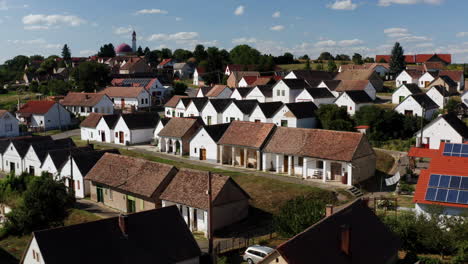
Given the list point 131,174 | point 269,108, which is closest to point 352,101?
point 269,108

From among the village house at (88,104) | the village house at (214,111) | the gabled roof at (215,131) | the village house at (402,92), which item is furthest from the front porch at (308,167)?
the village house at (88,104)

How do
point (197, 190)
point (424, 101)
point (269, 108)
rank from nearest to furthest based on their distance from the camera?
point (197, 190)
point (424, 101)
point (269, 108)

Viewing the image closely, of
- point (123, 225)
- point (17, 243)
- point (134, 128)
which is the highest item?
point (134, 128)

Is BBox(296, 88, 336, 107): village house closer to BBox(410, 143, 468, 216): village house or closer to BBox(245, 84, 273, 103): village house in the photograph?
BBox(245, 84, 273, 103): village house

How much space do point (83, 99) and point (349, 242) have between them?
67366 millimetres

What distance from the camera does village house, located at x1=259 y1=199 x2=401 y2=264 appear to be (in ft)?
64.0

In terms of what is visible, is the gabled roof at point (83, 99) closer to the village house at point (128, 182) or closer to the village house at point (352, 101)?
the village house at point (128, 182)

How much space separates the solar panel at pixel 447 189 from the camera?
90.0 feet

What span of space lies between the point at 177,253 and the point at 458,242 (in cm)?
1490

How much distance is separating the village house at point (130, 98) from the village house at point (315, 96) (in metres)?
31.9

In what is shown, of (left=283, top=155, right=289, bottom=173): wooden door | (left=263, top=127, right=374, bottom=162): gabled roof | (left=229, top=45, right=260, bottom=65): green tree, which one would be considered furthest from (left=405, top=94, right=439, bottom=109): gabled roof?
(left=229, top=45, right=260, bottom=65): green tree

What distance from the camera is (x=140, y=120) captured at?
60969mm

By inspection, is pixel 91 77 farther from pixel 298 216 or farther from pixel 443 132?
pixel 298 216

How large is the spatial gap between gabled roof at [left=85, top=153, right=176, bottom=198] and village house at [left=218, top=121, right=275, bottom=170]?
402 inches
